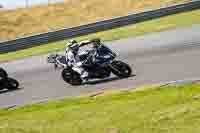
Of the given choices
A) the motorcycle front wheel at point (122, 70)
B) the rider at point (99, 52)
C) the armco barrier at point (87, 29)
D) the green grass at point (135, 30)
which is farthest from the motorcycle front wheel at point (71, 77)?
the armco barrier at point (87, 29)

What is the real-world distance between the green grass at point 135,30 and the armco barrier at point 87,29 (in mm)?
291

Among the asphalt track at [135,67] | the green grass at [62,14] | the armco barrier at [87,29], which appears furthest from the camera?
the green grass at [62,14]

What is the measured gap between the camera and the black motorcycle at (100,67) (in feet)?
53.9

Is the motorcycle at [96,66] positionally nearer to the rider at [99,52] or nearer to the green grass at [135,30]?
the rider at [99,52]

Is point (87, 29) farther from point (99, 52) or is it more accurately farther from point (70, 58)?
point (99, 52)

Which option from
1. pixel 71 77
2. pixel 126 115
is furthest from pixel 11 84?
pixel 126 115

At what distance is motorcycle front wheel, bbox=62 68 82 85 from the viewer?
16.9m

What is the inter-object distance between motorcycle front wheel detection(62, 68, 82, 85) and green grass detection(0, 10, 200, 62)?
27.9 ft

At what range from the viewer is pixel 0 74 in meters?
18.0

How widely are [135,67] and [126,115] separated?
8.54 metres

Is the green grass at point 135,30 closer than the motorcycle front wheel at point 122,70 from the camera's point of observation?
No

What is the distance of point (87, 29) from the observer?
91.8 ft

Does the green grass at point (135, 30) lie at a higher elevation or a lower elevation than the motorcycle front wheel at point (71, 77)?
lower

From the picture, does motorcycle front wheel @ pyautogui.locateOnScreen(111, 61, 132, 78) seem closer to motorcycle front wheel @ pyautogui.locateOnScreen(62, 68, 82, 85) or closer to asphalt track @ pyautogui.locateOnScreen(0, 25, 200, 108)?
asphalt track @ pyautogui.locateOnScreen(0, 25, 200, 108)
